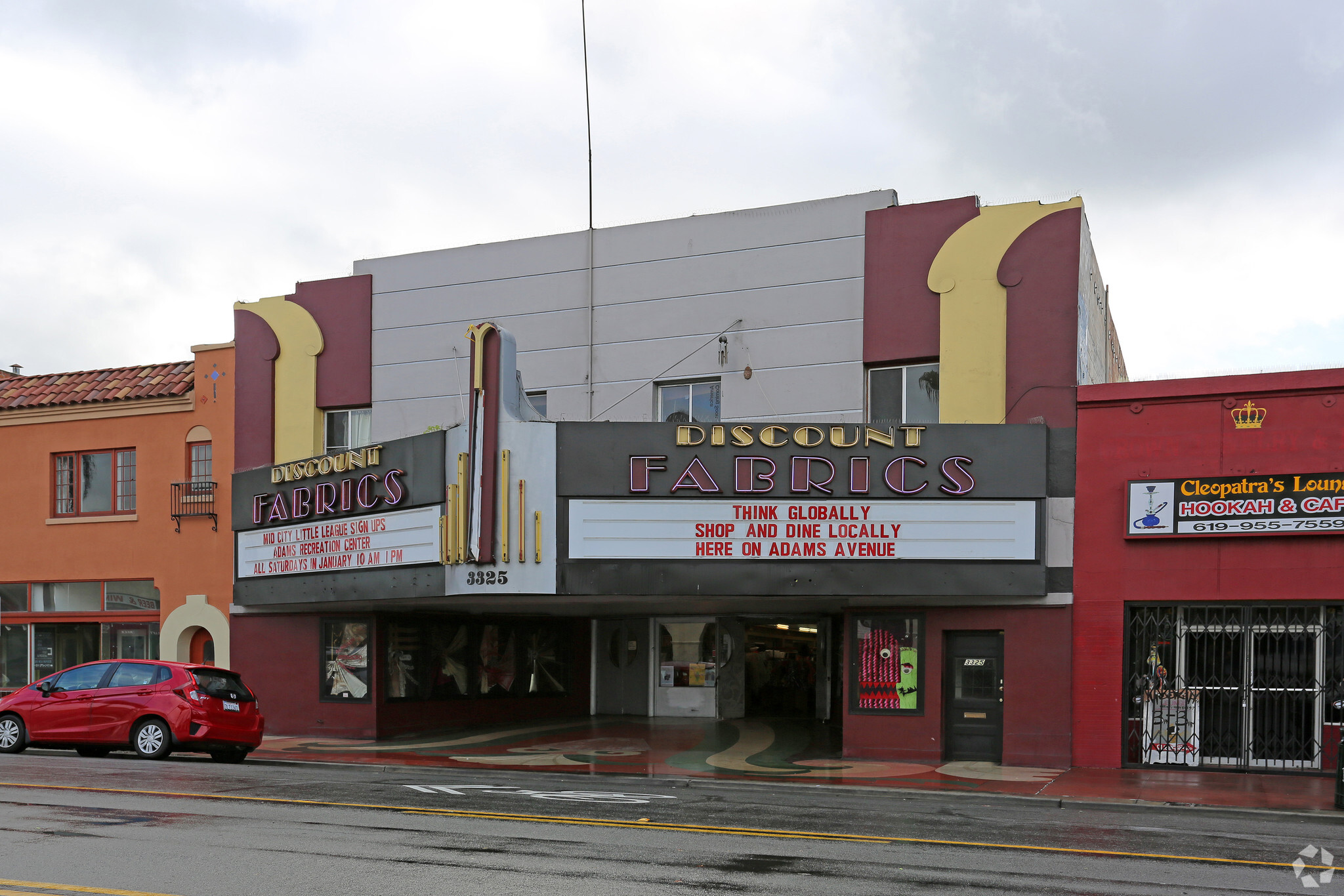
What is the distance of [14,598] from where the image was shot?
2689cm

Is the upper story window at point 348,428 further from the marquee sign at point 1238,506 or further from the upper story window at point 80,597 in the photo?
the marquee sign at point 1238,506

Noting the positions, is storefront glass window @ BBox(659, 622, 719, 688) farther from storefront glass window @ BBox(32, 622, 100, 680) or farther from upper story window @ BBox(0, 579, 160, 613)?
storefront glass window @ BBox(32, 622, 100, 680)

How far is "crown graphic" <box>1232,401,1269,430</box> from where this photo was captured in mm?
17750

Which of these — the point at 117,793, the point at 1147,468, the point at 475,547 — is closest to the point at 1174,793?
the point at 1147,468

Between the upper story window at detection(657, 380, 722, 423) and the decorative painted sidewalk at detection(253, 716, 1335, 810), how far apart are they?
577 cm

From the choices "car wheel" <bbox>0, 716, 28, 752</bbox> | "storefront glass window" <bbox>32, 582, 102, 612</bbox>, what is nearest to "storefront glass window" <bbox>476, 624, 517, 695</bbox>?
"storefront glass window" <bbox>32, 582, 102, 612</bbox>

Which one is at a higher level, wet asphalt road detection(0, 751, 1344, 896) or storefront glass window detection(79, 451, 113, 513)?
storefront glass window detection(79, 451, 113, 513)

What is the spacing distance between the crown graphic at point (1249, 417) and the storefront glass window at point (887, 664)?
5505mm

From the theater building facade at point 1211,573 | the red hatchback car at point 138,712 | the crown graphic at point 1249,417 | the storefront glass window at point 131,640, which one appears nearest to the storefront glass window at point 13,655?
the storefront glass window at point 131,640

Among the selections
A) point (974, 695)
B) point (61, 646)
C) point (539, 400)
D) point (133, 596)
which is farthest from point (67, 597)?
point (974, 695)

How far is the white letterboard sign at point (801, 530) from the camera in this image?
18297 millimetres

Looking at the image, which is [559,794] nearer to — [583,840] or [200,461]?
[583,840]

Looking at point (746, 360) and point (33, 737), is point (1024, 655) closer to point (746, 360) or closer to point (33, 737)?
point (746, 360)

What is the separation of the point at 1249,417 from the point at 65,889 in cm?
1614
